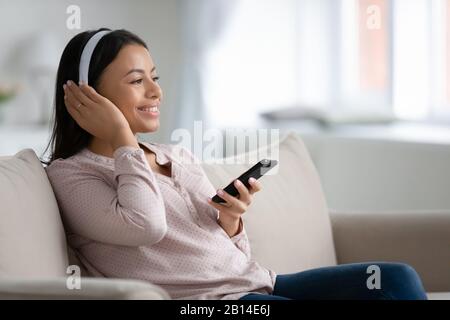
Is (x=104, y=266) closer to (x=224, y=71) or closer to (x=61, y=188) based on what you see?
(x=61, y=188)

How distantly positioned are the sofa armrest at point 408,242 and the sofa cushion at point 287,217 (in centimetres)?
7

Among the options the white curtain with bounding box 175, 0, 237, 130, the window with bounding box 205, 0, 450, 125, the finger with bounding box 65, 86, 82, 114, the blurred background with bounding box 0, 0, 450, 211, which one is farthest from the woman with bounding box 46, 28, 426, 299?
the white curtain with bounding box 175, 0, 237, 130

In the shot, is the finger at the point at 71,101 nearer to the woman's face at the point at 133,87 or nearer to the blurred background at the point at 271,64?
the woman's face at the point at 133,87

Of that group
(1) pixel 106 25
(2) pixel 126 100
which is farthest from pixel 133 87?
(1) pixel 106 25

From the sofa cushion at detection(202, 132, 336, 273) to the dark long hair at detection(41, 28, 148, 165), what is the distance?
0.48m

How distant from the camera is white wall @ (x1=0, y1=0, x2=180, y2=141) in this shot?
469 centimetres

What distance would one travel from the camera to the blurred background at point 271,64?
420 centimetres

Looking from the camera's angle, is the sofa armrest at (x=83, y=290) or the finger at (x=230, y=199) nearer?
the sofa armrest at (x=83, y=290)

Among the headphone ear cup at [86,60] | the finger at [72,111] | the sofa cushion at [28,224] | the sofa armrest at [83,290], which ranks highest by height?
the headphone ear cup at [86,60]

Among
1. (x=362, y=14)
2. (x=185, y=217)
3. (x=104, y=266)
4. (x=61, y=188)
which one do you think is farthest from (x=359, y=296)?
(x=362, y=14)

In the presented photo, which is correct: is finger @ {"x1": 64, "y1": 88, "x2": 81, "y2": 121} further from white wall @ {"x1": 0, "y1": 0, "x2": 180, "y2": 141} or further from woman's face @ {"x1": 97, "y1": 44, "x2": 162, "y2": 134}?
white wall @ {"x1": 0, "y1": 0, "x2": 180, "y2": 141}

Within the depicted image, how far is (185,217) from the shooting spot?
1810 mm

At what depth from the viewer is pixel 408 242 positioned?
228 cm

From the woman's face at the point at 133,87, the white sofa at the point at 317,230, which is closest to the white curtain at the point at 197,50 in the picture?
the white sofa at the point at 317,230
